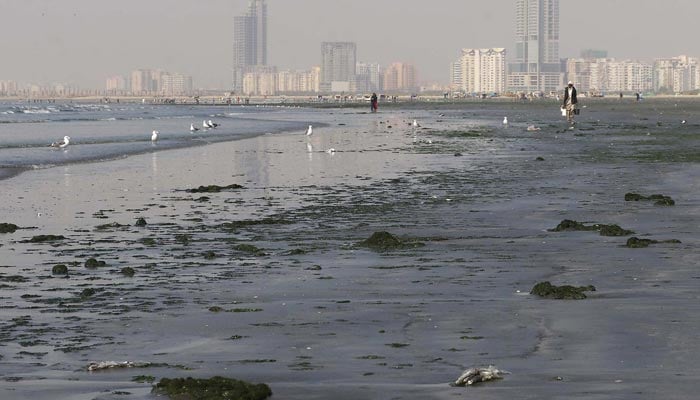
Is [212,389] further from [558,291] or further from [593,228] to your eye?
[593,228]

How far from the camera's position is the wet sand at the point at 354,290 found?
27.6 feet

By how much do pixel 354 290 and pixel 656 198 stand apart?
1051 centimetres

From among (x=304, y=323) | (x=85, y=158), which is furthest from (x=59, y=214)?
(x=85, y=158)

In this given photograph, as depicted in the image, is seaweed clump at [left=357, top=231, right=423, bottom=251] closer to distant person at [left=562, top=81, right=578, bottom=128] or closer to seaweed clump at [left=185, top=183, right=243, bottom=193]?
seaweed clump at [left=185, top=183, right=243, bottom=193]

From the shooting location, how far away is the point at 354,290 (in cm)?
1219

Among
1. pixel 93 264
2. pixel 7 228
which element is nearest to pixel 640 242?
pixel 93 264

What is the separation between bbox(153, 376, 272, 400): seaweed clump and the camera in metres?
7.68

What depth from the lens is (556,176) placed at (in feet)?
91.2

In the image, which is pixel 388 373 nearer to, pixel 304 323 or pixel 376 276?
pixel 304 323

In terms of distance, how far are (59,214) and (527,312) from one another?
→ 11.9 meters

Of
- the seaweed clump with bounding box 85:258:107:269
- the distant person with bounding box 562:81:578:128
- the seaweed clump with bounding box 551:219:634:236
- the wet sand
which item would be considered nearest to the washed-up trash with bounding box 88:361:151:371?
the wet sand

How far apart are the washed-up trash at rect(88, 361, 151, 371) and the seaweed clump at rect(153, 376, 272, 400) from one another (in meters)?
0.72

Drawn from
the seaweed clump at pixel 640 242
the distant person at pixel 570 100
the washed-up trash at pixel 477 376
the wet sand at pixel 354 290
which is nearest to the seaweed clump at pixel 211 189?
the wet sand at pixel 354 290

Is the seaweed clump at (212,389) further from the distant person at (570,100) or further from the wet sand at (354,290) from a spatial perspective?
the distant person at (570,100)
